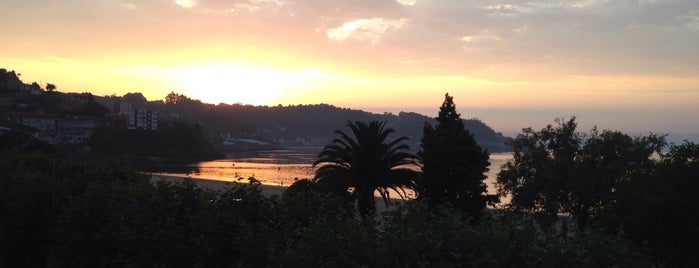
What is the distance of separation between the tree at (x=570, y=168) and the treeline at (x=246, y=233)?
2136cm

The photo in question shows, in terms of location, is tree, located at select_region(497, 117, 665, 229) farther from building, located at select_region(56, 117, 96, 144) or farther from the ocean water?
building, located at select_region(56, 117, 96, 144)

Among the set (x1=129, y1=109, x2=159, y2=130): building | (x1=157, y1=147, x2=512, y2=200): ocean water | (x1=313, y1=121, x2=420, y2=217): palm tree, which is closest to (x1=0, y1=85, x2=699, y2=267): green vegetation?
(x1=313, y1=121, x2=420, y2=217): palm tree

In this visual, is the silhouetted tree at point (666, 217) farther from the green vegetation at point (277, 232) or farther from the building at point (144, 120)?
the building at point (144, 120)

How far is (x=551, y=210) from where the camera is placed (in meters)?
27.7

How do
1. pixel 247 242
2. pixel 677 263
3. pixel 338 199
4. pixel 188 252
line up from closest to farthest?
pixel 247 242, pixel 188 252, pixel 338 199, pixel 677 263

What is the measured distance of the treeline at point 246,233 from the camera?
18.4 ft

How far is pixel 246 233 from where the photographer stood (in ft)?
23.6

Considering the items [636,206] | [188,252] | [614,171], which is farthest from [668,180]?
[188,252]

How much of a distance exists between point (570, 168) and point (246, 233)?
79.1 feet

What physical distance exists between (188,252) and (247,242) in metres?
1.18

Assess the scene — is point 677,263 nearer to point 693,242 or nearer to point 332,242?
point 693,242

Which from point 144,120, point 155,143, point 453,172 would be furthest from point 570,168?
point 144,120

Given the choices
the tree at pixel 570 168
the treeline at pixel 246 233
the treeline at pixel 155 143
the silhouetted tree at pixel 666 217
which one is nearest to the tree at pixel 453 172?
the tree at pixel 570 168

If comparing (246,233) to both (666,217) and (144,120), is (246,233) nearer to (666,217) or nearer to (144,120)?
(666,217)
